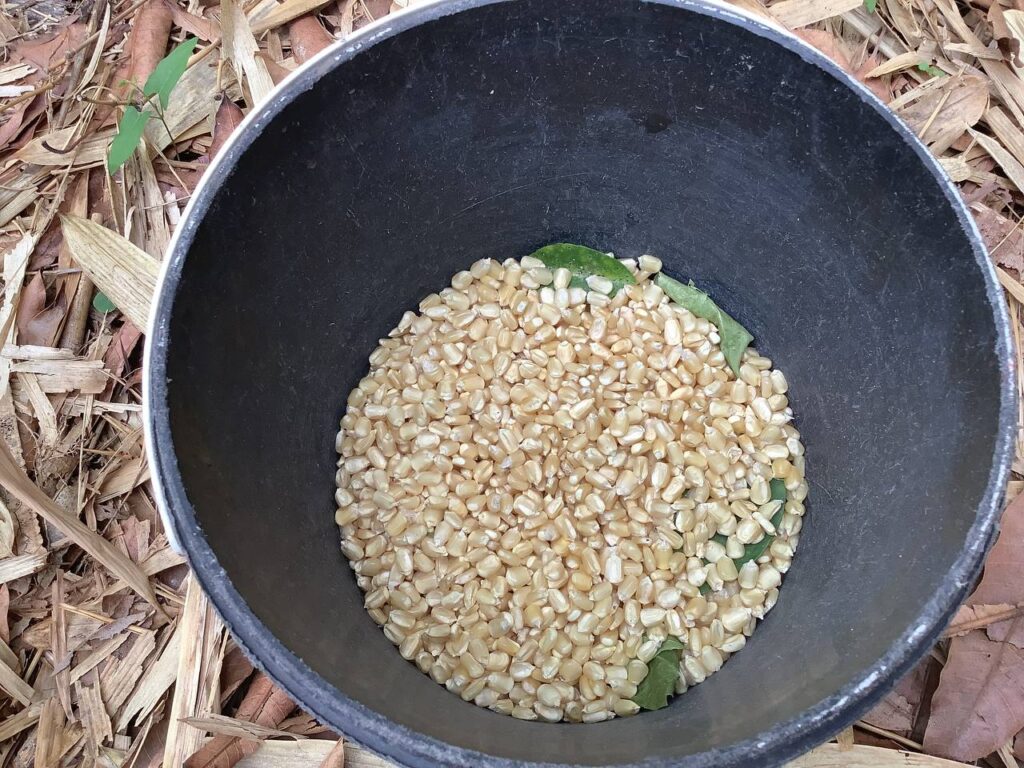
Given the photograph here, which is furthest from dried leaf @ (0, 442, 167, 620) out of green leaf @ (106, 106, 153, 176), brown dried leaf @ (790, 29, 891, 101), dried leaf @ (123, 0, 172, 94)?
brown dried leaf @ (790, 29, 891, 101)

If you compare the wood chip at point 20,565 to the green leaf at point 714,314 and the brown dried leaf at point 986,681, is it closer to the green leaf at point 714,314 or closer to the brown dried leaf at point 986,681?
the green leaf at point 714,314

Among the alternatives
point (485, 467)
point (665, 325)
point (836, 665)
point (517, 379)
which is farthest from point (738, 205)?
point (836, 665)

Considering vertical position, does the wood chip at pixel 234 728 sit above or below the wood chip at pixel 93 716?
above

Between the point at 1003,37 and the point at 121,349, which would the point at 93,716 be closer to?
the point at 121,349

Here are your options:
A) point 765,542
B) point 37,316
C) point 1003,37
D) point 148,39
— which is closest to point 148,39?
point 148,39

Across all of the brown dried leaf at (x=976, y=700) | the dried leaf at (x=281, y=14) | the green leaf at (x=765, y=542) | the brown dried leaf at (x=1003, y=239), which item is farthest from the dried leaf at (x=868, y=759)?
the dried leaf at (x=281, y=14)

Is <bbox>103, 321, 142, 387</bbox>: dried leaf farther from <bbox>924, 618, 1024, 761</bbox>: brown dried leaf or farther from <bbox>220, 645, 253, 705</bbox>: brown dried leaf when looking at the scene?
<bbox>924, 618, 1024, 761</bbox>: brown dried leaf
